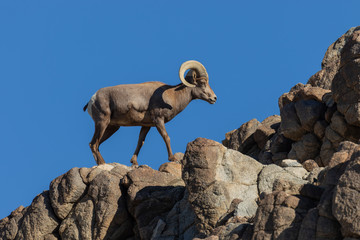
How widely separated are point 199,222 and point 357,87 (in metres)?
6.22

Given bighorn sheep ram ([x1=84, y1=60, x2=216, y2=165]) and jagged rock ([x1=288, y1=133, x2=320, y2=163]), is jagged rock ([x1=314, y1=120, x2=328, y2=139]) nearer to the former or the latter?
jagged rock ([x1=288, y1=133, x2=320, y2=163])

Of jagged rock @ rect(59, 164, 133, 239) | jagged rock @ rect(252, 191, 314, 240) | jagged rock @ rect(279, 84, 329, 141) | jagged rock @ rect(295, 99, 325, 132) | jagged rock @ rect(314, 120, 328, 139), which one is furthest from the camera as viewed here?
jagged rock @ rect(279, 84, 329, 141)

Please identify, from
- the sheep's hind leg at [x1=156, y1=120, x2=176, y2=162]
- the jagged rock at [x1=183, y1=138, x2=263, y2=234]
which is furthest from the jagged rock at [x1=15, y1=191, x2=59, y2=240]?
the jagged rock at [x1=183, y1=138, x2=263, y2=234]

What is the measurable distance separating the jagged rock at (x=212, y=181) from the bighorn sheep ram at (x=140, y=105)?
653 centimetres

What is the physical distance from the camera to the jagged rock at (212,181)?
45.9 ft

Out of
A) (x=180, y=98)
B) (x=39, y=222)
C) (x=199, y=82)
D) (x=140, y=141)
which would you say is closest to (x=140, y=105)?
(x=140, y=141)

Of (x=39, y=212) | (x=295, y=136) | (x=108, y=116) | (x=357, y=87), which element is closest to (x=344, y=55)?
(x=357, y=87)

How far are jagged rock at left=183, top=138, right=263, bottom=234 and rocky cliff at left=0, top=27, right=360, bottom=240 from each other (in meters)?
0.02

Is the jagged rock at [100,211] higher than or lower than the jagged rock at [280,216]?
higher

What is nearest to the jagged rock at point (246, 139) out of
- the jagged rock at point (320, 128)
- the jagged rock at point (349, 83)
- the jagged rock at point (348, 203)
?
the jagged rock at point (320, 128)

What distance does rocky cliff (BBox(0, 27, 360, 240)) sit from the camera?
10.3 metres

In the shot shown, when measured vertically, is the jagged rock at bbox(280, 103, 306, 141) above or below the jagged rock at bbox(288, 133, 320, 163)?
above

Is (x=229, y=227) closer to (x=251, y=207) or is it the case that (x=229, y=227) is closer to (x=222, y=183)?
(x=251, y=207)

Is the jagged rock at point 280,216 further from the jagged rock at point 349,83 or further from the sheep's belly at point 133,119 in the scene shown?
the sheep's belly at point 133,119
